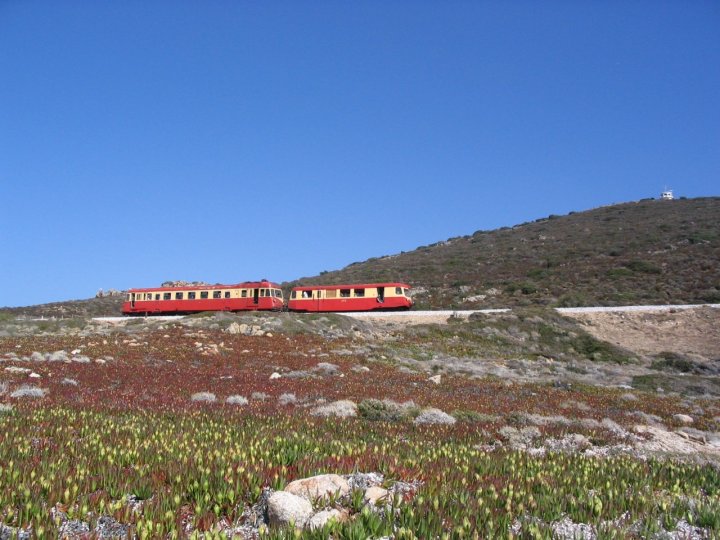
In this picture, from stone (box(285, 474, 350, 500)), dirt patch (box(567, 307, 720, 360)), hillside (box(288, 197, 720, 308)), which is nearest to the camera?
stone (box(285, 474, 350, 500))

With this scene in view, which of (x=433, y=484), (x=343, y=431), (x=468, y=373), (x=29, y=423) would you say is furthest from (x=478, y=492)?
(x=468, y=373)

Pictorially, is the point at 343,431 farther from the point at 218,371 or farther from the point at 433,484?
the point at 218,371

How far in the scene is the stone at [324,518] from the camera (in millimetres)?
4430

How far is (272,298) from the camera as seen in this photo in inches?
1918

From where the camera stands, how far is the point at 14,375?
51.8ft

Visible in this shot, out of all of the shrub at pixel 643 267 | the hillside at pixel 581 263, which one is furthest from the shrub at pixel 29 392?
the shrub at pixel 643 267

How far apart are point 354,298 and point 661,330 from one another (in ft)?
82.2

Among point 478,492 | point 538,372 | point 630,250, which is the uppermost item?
point 630,250

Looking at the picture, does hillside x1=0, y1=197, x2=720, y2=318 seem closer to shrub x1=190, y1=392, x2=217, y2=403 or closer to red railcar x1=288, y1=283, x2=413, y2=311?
red railcar x1=288, y1=283, x2=413, y2=311

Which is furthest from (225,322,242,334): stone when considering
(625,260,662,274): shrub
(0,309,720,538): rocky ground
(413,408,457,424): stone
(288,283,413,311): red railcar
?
(625,260,662,274): shrub

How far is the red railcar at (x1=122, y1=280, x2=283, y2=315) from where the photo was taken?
48.5 m

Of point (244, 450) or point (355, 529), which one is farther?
point (244, 450)

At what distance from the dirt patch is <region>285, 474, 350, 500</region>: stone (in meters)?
36.5

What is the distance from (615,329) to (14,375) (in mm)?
38875
